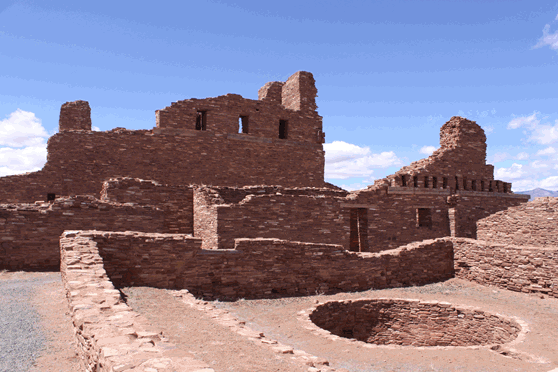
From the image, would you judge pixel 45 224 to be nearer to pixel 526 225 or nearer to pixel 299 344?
pixel 299 344

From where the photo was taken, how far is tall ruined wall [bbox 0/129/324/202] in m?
17.0

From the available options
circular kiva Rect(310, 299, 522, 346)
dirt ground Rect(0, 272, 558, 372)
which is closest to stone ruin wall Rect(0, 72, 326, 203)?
dirt ground Rect(0, 272, 558, 372)

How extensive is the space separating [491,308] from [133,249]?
9.77 metres

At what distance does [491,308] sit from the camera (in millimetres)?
11062

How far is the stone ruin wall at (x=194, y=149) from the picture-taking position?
17172 mm

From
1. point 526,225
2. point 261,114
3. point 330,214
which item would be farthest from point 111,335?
point 526,225

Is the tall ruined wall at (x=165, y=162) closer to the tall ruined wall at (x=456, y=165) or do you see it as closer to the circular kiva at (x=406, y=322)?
the tall ruined wall at (x=456, y=165)

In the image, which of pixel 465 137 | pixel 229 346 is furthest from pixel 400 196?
pixel 229 346

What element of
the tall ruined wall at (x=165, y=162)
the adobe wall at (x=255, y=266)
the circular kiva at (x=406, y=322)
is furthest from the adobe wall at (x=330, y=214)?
the tall ruined wall at (x=165, y=162)

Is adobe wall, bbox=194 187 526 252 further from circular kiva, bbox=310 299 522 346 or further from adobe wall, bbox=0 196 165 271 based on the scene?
circular kiva, bbox=310 299 522 346

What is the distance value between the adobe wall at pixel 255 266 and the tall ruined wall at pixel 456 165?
6454mm

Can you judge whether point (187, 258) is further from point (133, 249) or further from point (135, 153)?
point (135, 153)

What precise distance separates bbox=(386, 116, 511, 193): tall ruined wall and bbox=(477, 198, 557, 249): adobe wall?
2488 mm

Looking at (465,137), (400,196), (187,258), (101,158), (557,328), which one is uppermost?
(465,137)
